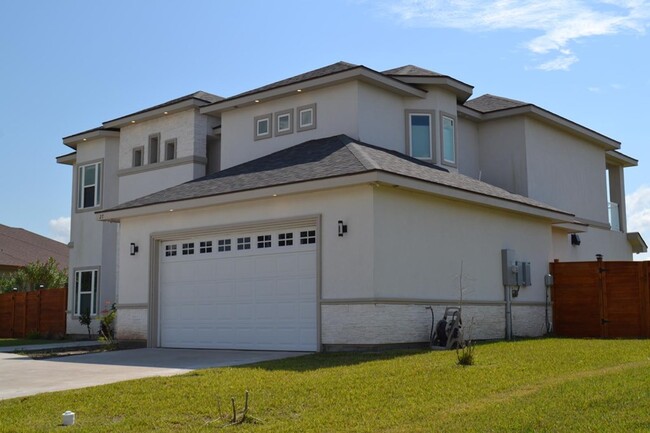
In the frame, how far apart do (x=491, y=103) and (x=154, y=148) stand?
12.0 m

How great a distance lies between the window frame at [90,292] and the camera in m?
26.6

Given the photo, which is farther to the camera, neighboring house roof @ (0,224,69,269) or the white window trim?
neighboring house roof @ (0,224,69,269)

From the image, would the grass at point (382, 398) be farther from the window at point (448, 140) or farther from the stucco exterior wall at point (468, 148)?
the stucco exterior wall at point (468, 148)

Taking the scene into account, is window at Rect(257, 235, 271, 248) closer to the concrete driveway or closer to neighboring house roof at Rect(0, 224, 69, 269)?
the concrete driveway

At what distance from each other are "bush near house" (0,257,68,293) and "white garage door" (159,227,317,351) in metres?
21.9

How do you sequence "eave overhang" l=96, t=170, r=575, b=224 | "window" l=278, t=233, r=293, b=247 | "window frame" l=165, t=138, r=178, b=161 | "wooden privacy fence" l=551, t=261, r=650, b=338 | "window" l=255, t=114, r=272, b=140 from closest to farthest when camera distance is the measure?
"eave overhang" l=96, t=170, r=575, b=224, "window" l=278, t=233, r=293, b=247, "wooden privacy fence" l=551, t=261, r=650, b=338, "window" l=255, t=114, r=272, b=140, "window frame" l=165, t=138, r=178, b=161

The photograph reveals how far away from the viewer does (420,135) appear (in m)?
22.2

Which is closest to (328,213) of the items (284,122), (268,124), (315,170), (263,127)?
(315,170)

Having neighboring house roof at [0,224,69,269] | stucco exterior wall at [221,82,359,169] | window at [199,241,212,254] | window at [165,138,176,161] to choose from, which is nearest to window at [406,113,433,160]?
stucco exterior wall at [221,82,359,169]

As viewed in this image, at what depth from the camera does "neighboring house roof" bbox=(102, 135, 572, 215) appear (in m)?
16.7

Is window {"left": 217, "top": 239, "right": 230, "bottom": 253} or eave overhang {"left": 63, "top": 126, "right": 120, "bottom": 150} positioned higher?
eave overhang {"left": 63, "top": 126, "right": 120, "bottom": 150}

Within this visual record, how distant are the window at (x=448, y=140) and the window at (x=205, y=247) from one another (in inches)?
300

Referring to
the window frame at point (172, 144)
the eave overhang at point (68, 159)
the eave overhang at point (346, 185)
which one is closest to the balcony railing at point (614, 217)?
the eave overhang at point (346, 185)

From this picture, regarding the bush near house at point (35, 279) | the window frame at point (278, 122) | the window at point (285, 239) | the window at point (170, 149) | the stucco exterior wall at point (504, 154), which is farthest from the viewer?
the bush near house at point (35, 279)
